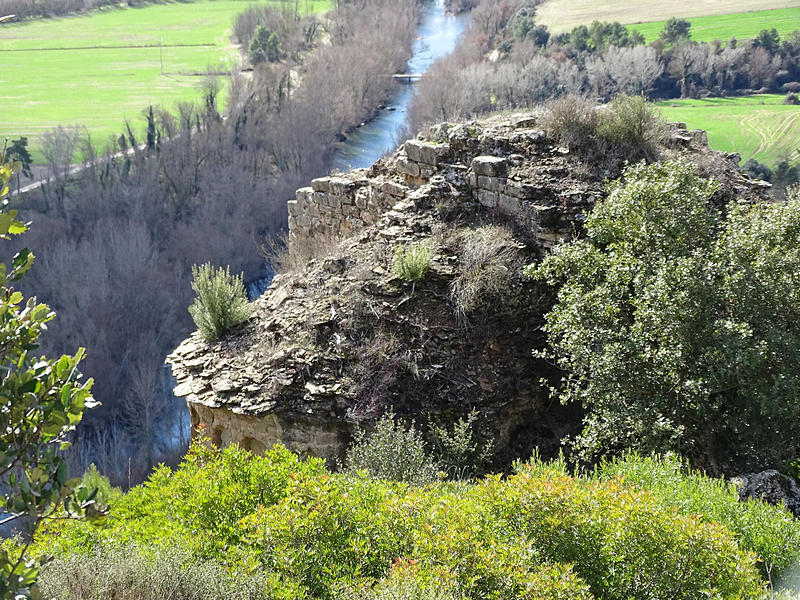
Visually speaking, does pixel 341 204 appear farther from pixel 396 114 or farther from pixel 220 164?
pixel 396 114

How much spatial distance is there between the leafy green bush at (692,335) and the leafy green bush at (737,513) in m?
1.48

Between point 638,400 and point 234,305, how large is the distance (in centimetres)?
572

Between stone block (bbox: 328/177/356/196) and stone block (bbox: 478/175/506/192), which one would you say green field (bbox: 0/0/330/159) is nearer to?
stone block (bbox: 328/177/356/196)

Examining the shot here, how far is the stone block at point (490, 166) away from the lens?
11305 mm

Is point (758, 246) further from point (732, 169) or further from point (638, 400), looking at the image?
point (732, 169)

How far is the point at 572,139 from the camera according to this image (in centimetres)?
1173

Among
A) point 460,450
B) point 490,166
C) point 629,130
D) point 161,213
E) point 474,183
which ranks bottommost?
point 161,213

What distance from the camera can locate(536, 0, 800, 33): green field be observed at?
43.7 metres

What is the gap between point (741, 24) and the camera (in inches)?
1574

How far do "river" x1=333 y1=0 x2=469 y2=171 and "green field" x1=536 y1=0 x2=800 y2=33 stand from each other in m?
10.4

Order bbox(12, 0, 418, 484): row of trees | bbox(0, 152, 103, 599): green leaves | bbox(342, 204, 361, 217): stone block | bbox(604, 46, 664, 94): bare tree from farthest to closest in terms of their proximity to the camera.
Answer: bbox(604, 46, 664, 94): bare tree
bbox(12, 0, 418, 484): row of trees
bbox(342, 204, 361, 217): stone block
bbox(0, 152, 103, 599): green leaves

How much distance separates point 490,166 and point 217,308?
4465 mm

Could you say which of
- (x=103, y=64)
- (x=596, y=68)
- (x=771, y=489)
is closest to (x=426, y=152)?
(x=771, y=489)

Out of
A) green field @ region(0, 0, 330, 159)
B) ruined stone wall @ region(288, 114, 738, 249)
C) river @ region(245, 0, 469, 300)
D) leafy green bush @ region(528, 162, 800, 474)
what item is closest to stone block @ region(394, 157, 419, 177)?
ruined stone wall @ region(288, 114, 738, 249)
